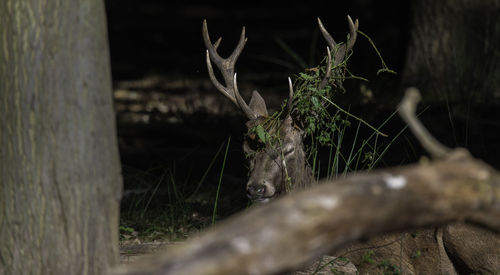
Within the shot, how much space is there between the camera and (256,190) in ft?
15.2

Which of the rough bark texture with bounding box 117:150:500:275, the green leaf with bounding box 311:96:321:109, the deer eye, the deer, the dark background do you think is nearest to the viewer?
the rough bark texture with bounding box 117:150:500:275

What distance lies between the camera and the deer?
14.7 ft

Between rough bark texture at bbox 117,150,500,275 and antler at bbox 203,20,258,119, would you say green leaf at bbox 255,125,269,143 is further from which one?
rough bark texture at bbox 117,150,500,275

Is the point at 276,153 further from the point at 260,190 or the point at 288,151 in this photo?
the point at 260,190

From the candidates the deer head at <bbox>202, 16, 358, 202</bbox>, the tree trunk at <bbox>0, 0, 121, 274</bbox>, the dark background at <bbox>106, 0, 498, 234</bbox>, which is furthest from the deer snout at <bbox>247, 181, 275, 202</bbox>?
the tree trunk at <bbox>0, 0, 121, 274</bbox>

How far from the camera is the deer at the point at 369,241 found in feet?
14.7

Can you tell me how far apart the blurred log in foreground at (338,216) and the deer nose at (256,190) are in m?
2.09

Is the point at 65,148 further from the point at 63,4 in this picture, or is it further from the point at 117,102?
the point at 117,102

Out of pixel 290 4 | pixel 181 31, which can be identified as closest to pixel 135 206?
pixel 181 31

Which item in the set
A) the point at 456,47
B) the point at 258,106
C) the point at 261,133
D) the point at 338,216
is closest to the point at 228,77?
the point at 258,106

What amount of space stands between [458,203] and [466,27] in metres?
6.08

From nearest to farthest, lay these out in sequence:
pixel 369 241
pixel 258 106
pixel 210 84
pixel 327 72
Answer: pixel 369 241 < pixel 327 72 < pixel 258 106 < pixel 210 84

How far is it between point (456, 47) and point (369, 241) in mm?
4240

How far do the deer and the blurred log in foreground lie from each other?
6.31 ft
